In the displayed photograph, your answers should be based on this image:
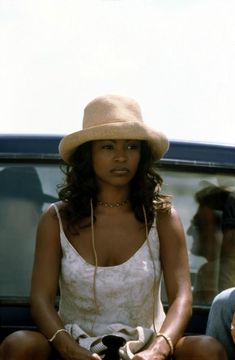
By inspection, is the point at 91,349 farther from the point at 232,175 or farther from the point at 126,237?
the point at 232,175

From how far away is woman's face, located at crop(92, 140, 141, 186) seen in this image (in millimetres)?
7801

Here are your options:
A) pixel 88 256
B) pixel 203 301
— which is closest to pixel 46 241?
pixel 88 256

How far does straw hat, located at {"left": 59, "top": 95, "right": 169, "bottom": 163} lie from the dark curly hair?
46 millimetres

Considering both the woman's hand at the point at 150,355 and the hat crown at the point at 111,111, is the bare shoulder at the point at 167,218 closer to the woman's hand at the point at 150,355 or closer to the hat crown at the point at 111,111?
the hat crown at the point at 111,111

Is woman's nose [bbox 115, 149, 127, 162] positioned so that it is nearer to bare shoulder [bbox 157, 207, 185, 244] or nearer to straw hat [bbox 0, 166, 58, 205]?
bare shoulder [bbox 157, 207, 185, 244]

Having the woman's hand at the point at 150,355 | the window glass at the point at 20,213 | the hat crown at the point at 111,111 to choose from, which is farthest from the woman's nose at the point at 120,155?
the woman's hand at the point at 150,355

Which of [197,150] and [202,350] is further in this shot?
[197,150]

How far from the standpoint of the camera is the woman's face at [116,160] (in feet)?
25.6

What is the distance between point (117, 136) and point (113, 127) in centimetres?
4

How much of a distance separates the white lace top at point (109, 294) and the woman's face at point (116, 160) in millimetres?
303

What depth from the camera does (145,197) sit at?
789 centimetres

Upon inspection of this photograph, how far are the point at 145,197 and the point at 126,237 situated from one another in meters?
0.18

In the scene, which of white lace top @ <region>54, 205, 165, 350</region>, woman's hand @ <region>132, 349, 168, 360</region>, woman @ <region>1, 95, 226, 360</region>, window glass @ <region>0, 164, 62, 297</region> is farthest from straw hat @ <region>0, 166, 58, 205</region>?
woman's hand @ <region>132, 349, 168, 360</region>

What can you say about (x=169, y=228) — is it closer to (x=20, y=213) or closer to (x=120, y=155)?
(x=120, y=155)
